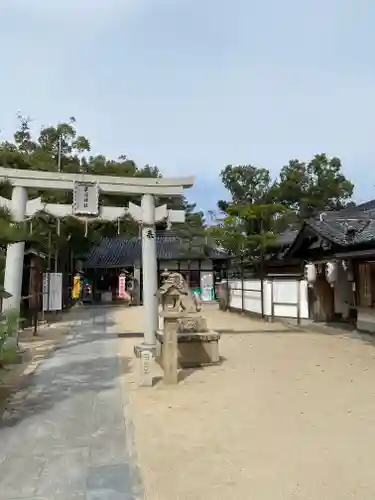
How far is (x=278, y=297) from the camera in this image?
60.3 feet

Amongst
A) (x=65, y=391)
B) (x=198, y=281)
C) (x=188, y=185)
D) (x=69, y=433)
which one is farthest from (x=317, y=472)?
(x=198, y=281)

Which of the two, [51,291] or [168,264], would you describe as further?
[168,264]

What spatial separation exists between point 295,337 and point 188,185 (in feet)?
18.3

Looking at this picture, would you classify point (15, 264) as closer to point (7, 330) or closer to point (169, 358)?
point (169, 358)

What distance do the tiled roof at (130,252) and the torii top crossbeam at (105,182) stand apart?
71.4 feet

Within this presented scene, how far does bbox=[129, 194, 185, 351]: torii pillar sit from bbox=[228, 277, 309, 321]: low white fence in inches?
286

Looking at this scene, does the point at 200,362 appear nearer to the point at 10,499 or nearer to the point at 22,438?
the point at 22,438

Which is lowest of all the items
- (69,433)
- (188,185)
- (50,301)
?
(69,433)

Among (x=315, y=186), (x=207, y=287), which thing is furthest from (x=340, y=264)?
(x=315, y=186)

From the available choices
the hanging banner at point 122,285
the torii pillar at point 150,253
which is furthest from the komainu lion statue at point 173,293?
the hanging banner at point 122,285

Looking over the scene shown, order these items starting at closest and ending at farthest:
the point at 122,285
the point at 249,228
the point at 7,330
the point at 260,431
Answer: the point at 260,431 < the point at 7,330 < the point at 249,228 < the point at 122,285

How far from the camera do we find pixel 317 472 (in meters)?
3.98

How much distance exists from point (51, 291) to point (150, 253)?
17.8 ft

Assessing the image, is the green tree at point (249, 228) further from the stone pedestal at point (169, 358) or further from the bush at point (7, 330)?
the bush at point (7, 330)
